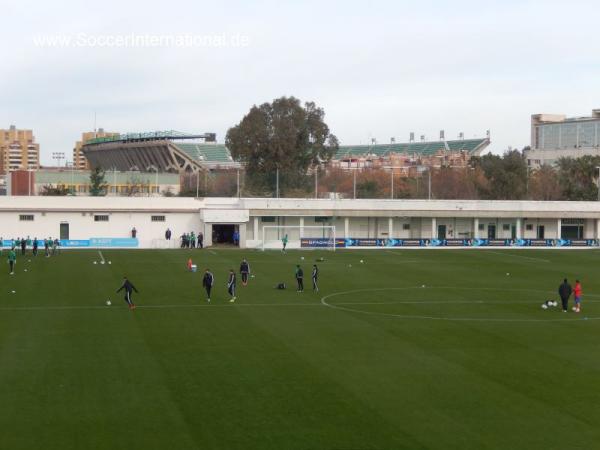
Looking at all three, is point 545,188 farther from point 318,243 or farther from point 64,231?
point 64,231

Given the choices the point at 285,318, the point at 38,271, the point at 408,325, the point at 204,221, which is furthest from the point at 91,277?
the point at 204,221

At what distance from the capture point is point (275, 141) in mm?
117438

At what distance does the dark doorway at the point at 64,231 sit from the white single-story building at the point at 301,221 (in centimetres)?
10

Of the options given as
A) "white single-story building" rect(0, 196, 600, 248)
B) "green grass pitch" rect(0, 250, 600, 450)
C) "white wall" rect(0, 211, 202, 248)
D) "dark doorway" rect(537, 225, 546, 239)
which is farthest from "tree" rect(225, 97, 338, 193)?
"green grass pitch" rect(0, 250, 600, 450)

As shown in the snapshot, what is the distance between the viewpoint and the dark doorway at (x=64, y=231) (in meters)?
83.1

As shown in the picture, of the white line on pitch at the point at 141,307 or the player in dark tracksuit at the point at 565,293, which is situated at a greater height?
the player in dark tracksuit at the point at 565,293

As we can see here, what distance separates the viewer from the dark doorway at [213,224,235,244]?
8800 cm

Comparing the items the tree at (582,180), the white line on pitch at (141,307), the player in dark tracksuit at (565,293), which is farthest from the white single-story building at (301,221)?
the player in dark tracksuit at (565,293)

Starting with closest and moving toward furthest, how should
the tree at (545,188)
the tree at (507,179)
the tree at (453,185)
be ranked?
the tree at (507,179) → the tree at (545,188) → the tree at (453,185)

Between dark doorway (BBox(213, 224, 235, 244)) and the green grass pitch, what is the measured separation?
125ft

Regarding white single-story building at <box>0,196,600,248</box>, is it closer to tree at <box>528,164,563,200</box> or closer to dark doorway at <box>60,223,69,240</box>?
dark doorway at <box>60,223,69,240</box>

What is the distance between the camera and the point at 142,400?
2184 centimetres

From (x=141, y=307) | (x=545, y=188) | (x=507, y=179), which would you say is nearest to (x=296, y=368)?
(x=141, y=307)

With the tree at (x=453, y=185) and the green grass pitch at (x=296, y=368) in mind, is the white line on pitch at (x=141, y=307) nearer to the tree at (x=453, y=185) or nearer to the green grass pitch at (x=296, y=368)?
the green grass pitch at (x=296, y=368)
